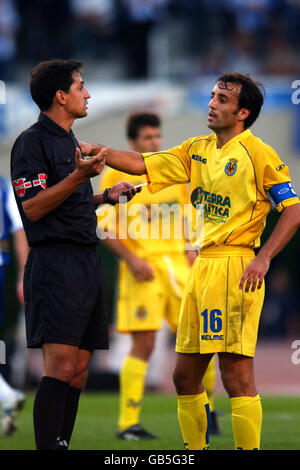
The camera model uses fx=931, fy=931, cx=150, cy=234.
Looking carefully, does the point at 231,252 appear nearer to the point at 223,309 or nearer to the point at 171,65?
the point at 223,309

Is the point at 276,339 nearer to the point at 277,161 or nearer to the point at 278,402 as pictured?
the point at 278,402

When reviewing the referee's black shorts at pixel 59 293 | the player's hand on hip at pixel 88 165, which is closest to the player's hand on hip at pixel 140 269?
the referee's black shorts at pixel 59 293

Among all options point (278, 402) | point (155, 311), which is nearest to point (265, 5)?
point (278, 402)

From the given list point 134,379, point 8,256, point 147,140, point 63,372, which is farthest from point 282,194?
point 8,256

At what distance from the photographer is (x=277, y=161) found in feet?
17.6

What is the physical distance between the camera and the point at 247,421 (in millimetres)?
5309

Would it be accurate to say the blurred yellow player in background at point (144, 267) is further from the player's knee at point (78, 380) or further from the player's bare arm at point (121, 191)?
the player's bare arm at point (121, 191)

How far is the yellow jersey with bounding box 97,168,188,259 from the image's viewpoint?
25.9 feet

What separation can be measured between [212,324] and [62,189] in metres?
1.18

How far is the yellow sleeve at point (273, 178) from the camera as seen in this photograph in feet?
17.5

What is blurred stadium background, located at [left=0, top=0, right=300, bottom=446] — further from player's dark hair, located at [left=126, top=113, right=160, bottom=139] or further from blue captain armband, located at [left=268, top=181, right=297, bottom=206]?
blue captain armband, located at [left=268, top=181, right=297, bottom=206]

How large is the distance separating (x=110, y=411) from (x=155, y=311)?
267 cm

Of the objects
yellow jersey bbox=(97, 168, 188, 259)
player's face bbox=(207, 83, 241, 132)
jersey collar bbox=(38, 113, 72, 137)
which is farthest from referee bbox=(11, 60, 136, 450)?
yellow jersey bbox=(97, 168, 188, 259)

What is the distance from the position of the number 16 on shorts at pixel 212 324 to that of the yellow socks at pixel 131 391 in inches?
97.7
